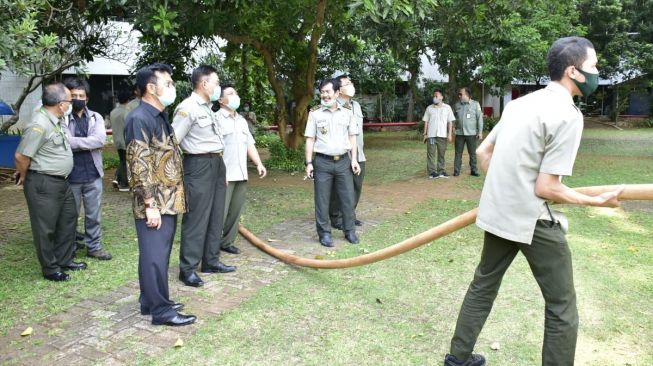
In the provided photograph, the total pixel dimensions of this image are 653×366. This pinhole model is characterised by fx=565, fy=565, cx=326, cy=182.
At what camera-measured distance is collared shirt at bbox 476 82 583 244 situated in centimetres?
272

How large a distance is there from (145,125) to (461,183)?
7.63 m

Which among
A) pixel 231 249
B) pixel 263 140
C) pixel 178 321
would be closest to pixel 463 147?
pixel 231 249

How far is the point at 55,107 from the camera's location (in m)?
4.97

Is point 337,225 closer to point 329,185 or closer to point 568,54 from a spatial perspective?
point 329,185

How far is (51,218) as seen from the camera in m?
5.01

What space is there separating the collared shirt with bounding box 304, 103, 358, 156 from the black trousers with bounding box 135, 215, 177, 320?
245 cm

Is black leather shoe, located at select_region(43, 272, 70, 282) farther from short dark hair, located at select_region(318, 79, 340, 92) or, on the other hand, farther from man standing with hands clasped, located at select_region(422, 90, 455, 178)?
man standing with hands clasped, located at select_region(422, 90, 455, 178)

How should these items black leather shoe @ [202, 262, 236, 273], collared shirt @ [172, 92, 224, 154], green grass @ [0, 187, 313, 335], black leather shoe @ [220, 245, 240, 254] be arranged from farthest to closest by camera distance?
1. black leather shoe @ [220, 245, 240, 254]
2. black leather shoe @ [202, 262, 236, 273]
3. collared shirt @ [172, 92, 224, 154]
4. green grass @ [0, 187, 313, 335]

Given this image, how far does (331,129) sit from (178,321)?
2.87 m

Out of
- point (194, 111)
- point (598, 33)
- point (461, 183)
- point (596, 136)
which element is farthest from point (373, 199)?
point (598, 33)

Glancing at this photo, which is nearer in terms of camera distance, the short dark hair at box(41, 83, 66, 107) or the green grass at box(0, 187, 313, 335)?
the green grass at box(0, 187, 313, 335)

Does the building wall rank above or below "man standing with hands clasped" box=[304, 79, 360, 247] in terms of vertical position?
above

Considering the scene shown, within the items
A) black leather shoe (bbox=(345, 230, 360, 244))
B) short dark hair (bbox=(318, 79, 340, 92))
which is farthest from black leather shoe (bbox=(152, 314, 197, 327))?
short dark hair (bbox=(318, 79, 340, 92))

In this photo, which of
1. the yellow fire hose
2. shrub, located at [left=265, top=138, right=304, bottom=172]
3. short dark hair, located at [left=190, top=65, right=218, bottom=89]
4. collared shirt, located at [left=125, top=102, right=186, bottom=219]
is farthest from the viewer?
shrub, located at [left=265, top=138, right=304, bottom=172]
